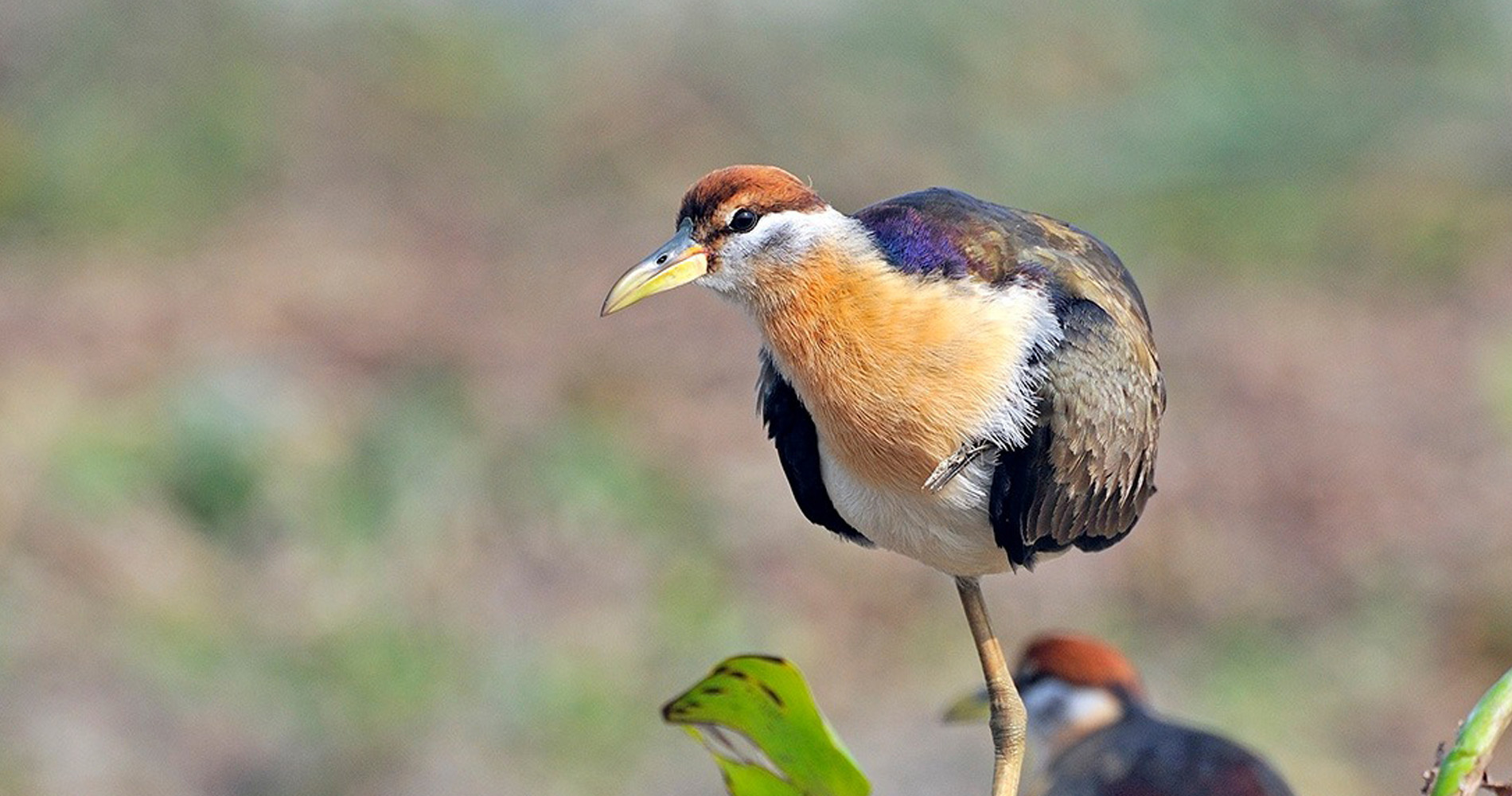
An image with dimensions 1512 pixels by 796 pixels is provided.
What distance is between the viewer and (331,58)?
8.70 m

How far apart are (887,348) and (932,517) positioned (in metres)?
0.22

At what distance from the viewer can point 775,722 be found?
2.17 m

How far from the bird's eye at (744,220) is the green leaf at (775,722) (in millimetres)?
471

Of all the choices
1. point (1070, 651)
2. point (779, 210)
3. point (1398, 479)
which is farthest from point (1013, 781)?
point (1398, 479)

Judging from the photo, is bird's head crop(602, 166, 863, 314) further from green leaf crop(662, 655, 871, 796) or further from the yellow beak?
green leaf crop(662, 655, 871, 796)

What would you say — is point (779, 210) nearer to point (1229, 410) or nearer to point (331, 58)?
point (1229, 410)

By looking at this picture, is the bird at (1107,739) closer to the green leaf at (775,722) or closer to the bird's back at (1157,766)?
the bird's back at (1157,766)

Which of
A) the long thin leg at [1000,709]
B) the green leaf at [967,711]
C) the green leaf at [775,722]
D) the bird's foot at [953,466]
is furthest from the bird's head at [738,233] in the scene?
the green leaf at [967,711]

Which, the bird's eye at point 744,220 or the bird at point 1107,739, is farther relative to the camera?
the bird at point 1107,739

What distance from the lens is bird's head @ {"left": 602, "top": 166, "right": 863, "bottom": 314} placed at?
1.97 m

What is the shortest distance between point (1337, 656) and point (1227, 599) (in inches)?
15.1

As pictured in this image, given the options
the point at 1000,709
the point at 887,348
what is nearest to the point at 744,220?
the point at 887,348

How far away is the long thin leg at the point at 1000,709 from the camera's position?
2393 mm

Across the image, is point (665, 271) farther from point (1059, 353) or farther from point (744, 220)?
point (1059, 353)
